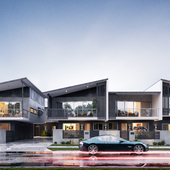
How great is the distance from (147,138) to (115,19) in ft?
51.6

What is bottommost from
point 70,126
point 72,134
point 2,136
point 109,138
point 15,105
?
point 2,136

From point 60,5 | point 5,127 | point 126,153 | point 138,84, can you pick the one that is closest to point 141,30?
point 60,5

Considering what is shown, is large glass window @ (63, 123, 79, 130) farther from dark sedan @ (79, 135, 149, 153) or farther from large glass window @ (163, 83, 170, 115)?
dark sedan @ (79, 135, 149, 153)

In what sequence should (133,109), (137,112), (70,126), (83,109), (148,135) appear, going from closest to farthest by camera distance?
(148,135) → (83,109) → (137,112) → (133,109) → (70,126)

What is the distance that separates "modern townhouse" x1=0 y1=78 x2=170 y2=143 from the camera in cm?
2109

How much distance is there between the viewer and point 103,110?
72.1 ft

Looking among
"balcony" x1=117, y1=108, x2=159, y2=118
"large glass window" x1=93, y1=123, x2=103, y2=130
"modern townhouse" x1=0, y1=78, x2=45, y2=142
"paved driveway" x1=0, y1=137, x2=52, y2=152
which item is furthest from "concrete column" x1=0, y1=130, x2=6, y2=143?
"balcony" x1=117, y1=108, x2=159, y2=118

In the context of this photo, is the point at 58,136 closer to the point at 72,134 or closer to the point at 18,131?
the point at 72,134

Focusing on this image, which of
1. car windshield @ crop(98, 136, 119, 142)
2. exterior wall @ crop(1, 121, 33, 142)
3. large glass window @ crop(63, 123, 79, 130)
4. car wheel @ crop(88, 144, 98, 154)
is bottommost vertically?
exterior wall @ crop(1, 121, 33, 142)

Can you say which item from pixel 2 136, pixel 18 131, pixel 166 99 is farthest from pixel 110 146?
pixel 18 131

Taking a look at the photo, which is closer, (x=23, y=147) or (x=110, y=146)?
(x=110, y=146)

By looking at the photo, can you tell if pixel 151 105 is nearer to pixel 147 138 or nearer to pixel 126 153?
pixel 147 138

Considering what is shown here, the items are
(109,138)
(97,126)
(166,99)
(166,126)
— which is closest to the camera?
(109,138)

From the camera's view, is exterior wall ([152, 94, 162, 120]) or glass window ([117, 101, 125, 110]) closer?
exterior wall ([152, 94, 162, 120])
